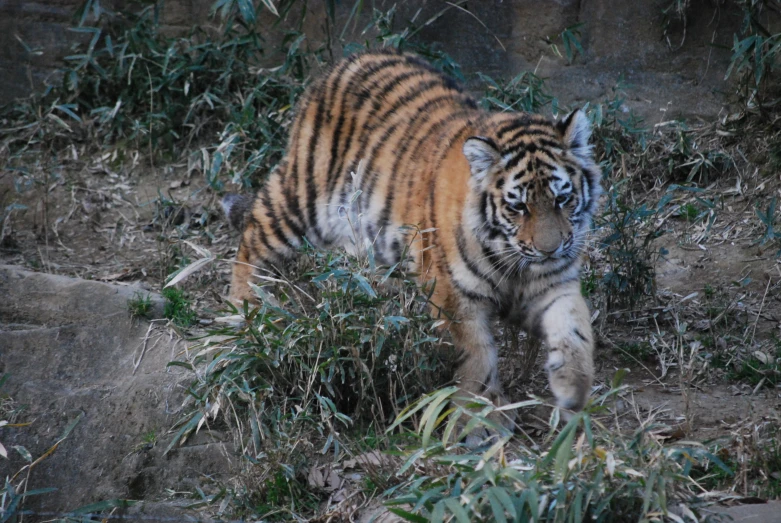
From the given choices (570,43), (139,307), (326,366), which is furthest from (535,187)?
(570,43)

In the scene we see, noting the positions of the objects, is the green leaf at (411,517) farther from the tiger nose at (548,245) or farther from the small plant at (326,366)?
the tiger nose at (548,245)

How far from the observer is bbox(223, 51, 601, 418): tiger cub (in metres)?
3.38

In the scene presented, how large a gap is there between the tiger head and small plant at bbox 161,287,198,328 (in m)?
1.46

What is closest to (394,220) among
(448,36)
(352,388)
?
(352,388)

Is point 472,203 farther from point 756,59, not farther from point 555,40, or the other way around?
point 555,40

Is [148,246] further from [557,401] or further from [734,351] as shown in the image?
[734,351]

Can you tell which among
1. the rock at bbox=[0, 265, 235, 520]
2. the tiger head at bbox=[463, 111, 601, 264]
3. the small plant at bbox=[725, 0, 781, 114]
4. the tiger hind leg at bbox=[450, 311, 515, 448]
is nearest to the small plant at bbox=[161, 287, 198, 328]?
the rock at bbox=[0, 265, 235, 520]

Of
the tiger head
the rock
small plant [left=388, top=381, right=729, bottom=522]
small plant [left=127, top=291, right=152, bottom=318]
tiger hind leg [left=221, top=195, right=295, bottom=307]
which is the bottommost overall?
the rock

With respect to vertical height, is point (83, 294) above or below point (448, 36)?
below

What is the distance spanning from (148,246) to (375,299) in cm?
239

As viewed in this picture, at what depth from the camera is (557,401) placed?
3.29 m

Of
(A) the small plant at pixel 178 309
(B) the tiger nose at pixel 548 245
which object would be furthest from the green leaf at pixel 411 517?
(A) the small plant at pixel 178 309

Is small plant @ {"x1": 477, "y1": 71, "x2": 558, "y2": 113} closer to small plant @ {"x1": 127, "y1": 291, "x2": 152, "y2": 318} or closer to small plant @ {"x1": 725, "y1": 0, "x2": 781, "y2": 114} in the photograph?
small plant @ {"x1": 725, "y1": 0, "x2": 781, "y2": 114}

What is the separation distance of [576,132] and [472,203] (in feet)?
1.55
